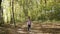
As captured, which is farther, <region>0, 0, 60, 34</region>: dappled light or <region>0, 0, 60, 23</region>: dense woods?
<region>0, 0, 60, 34</region>: dappled light

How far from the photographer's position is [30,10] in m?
23.4

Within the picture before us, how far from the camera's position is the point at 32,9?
2364 centimetres

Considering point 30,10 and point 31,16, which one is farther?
point 31,16

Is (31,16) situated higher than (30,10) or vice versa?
(30,10)

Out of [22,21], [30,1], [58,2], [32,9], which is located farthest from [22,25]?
[58,2]

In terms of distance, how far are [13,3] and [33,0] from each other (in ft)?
8.11

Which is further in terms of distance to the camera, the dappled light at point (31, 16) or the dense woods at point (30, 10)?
the dappled light at point (31, 16)

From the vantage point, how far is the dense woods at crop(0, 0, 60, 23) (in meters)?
19.7

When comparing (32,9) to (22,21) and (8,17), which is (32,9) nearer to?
(22,21)

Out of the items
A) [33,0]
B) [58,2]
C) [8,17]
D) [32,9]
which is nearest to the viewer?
[8,17]

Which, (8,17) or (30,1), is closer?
(8,17)

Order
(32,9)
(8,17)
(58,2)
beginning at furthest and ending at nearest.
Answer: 1. (58,2)
2. (32,9)
3. (8,17)

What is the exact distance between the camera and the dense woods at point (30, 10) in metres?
19.7

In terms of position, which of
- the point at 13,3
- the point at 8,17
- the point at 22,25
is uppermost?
the point at 13,3
